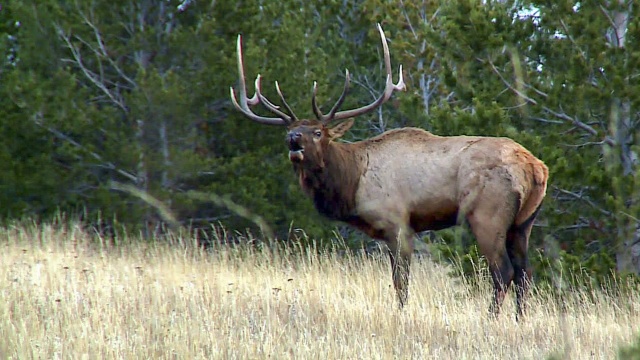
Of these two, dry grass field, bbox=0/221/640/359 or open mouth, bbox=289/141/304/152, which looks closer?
dry grass field, bbox=0/221/640/359

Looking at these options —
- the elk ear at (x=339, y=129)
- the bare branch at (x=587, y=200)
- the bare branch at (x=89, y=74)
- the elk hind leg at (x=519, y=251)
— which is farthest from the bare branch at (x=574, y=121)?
the bare branch at (x=89, y=74)

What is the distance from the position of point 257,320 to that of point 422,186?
7.14 ft

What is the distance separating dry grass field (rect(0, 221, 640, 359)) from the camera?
205 inches

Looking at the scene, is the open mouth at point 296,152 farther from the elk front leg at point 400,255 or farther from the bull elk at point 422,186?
the elk front leg at point 400,255

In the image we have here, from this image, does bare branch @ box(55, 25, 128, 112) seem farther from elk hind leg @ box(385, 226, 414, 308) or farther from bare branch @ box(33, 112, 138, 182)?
elk hind leg @ box(385, 226, 414, 308)

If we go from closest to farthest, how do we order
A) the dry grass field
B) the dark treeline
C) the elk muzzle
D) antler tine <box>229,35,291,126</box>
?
the dry grass field
the elk muzzle
antler tine <box>229,35,291,126</box>
the dark treeline

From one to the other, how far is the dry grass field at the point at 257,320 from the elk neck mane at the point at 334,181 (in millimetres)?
620

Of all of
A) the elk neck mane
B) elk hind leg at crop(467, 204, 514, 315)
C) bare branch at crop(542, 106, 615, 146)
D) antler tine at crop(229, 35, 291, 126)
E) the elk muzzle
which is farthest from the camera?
A: bare branch at crop(542, 106, 615, 146)

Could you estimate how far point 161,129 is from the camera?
1232 centimetres

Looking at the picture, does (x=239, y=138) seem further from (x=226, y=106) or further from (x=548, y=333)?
(x=548, y=333)

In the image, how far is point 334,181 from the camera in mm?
7949

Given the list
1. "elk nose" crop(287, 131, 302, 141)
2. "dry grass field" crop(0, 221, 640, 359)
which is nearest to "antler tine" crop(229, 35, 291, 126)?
"elk nose" crop(287, 131, 302, 141)

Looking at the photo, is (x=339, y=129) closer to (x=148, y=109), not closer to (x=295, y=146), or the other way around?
(x=295, y=146)

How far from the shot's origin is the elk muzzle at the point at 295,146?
24.8 ft
